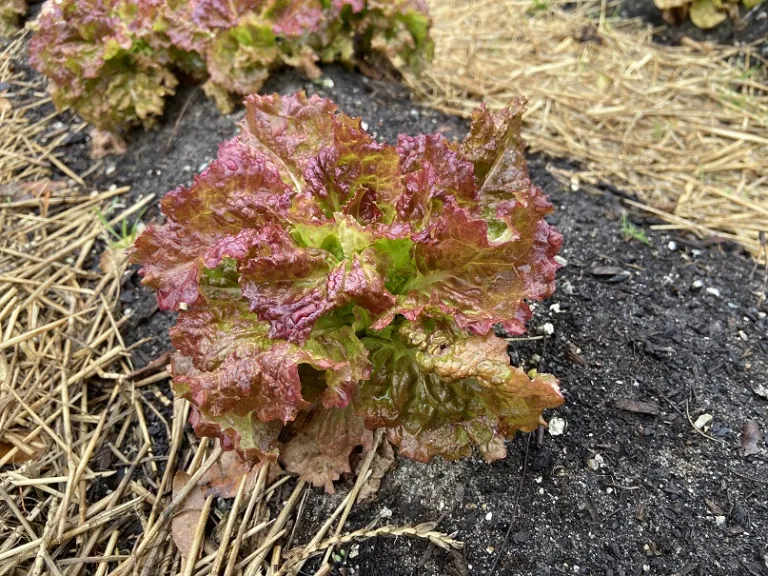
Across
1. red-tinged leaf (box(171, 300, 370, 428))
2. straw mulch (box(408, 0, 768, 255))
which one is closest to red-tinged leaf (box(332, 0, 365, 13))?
straw mulch (box(408, 0, 768, 255))

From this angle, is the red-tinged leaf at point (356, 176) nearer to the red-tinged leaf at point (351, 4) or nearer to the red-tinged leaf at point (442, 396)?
the red-tinged leaf at point (442, 396)

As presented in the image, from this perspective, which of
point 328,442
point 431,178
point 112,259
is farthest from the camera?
point 112,259

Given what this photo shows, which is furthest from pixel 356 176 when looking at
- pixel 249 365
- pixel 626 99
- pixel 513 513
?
pixel 626 99

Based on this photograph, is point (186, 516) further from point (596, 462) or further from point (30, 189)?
point (30, 189)

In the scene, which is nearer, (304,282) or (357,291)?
(357,291)

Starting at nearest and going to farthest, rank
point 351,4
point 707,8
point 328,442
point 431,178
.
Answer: point 431,178, point 328,442, point 351,4, point 707,8

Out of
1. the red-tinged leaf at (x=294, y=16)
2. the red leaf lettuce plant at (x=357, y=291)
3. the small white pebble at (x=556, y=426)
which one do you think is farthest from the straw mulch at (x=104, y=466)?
the red-tinged leaf at (x=294, y=16)
